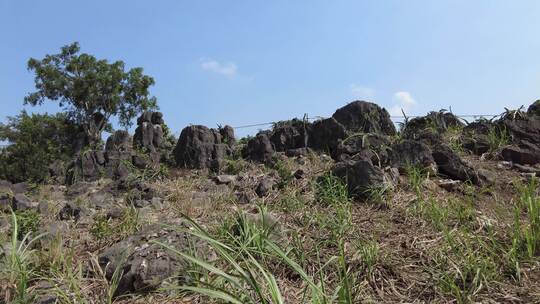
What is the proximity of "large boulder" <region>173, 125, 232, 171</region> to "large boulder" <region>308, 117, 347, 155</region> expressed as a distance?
1061mm

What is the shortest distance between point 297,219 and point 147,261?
3.93 ft

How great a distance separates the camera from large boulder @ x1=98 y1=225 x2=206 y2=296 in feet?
8.30

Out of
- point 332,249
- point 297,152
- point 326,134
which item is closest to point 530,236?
point 332,249

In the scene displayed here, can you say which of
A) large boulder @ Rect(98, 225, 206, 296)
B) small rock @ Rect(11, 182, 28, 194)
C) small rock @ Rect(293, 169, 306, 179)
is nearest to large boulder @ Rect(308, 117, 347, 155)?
small rock @ Rect(293, 169, 306, 179)

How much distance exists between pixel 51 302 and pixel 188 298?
66cm

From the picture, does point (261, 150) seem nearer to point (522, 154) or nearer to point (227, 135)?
point (227, 135)

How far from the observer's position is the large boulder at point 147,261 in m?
2.53

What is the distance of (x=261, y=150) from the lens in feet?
19.4

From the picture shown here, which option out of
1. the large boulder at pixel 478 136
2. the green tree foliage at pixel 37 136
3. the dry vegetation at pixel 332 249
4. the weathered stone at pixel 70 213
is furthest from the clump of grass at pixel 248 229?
the green tree foliage at pixel 37 136

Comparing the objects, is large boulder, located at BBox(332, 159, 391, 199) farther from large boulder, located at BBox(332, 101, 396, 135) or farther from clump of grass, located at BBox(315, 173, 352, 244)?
large boulder, located at BBox(332, 101, 396, 135)

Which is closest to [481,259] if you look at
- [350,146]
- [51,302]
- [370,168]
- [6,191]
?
[370,168]

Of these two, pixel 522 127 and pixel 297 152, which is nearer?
pixel 522 127

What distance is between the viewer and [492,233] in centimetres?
288

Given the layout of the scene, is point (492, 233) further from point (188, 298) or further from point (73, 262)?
point (73, 262)
